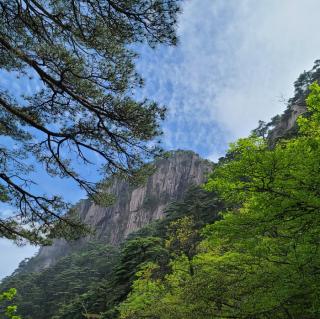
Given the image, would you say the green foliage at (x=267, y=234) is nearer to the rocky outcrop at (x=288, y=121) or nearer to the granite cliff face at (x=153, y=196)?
the rocky outcrop at (x=288, y=121)

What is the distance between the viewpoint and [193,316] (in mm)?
7035

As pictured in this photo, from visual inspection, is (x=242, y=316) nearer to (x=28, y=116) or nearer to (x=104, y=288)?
(x=28, y=116)

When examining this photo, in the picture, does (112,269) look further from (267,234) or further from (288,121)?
(288,121)

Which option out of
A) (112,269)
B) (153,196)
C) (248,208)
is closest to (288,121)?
(112,269)

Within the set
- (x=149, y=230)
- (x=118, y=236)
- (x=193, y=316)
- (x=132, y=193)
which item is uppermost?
(x=132, y=193)

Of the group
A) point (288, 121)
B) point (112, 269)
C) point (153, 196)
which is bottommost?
point (112, 269)

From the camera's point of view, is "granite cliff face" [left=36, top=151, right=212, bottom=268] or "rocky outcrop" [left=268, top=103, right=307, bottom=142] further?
"granite cliff face" [left=36, top=151, right=212, bottom=268]

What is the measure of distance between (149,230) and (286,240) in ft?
124

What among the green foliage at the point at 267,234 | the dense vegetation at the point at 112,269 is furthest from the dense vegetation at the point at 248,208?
the dense vegetation at the point at 112,269

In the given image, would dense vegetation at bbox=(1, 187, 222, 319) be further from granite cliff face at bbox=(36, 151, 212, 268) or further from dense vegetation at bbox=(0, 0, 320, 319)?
granite cliff face at bbox=(36, 151, 212, 268)

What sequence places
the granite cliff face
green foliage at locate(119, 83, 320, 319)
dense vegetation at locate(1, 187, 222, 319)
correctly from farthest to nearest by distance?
1. the granite cliff face
2. dense vegetation at locate(1, 187, 222, 319)
3. green foliage at locate(119, 83, 320, 319)

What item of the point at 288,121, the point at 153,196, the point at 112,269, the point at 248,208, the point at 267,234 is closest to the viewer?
the point at 248,208

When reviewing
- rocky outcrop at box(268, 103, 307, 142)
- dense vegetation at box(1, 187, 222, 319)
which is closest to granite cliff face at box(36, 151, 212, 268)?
dense vegetation at box(1, 187, 222, 319)

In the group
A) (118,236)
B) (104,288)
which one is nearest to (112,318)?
(104,288)
